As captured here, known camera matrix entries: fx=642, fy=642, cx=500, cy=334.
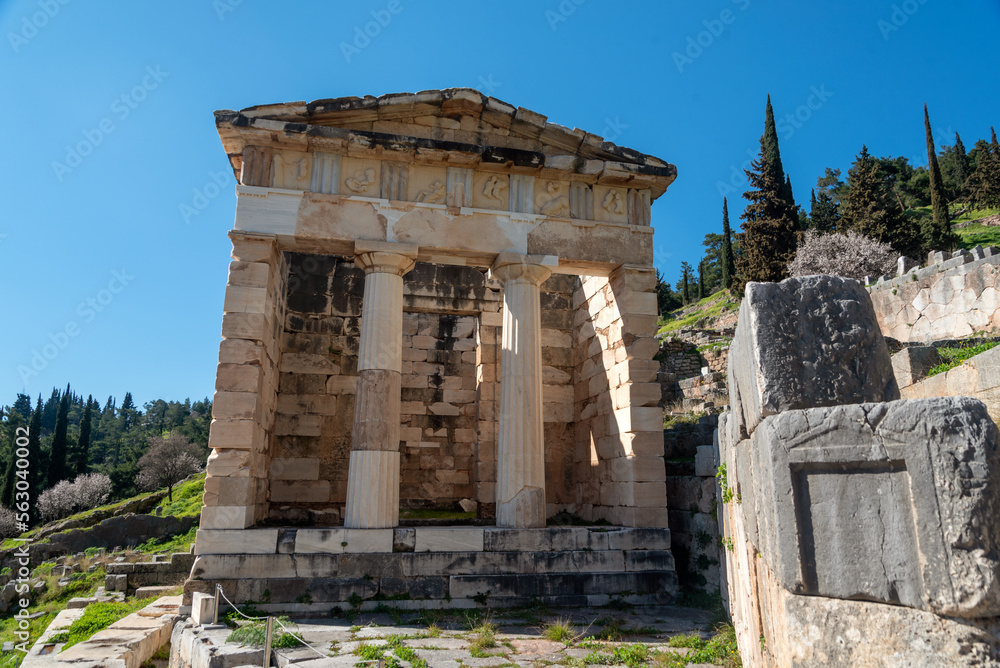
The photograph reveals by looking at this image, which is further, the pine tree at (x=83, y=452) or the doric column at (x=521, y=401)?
the pine tree at (x=83, y=452)

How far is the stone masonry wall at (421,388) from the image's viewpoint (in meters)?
13.1

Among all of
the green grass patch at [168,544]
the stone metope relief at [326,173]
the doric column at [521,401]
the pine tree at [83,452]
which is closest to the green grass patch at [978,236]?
the doric column at [521,401]

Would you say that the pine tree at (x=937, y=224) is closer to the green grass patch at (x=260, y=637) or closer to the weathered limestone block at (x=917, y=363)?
the weathered limestone block at (x=917, y=363)

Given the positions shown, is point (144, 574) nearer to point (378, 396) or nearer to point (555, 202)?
point (378, 396)

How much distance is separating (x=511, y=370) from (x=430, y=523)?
372 cm

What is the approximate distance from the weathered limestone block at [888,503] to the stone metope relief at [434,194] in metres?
8.94

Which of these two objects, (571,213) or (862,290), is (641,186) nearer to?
(571,213)

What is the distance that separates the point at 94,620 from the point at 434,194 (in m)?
9.14

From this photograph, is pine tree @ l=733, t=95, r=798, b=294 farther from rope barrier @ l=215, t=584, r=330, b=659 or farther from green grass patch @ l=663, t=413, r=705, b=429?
rope barrier @ l=215, t=584, r=330, b=659

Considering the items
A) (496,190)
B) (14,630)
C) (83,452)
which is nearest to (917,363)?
(496,190)

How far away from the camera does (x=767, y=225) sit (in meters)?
37.9

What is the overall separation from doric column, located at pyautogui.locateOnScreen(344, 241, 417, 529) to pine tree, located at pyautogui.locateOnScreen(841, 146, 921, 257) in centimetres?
3207

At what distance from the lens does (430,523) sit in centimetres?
1261

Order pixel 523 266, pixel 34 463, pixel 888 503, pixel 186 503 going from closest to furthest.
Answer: pixel 888 503
pixel 523 266
pixel 186 503
pixel 34 463
